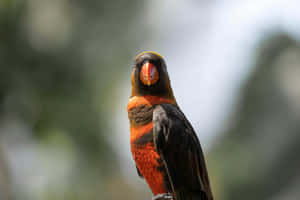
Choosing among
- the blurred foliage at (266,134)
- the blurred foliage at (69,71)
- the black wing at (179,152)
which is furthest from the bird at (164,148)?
the blurred foliage at (266,134)

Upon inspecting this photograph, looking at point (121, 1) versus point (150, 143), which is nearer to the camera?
point (150, 143)

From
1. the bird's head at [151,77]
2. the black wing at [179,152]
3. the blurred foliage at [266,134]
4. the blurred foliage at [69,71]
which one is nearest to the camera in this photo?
the black wing at [179,152]

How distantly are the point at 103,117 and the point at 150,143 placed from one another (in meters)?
12.0

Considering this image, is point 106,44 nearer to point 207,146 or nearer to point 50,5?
point 50,5

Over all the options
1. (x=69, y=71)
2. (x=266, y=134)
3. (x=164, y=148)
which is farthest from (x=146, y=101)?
(x=266, y=134)

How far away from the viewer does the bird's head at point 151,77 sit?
421 cm

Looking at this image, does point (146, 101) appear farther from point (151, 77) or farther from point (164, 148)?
point (164, 148)

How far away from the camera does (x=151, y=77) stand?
4211 millimetres

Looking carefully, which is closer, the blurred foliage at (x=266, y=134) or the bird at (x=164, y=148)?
the bird at (x=164, y=148)

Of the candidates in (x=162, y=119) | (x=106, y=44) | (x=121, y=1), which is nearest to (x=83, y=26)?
(x=106, y=44)

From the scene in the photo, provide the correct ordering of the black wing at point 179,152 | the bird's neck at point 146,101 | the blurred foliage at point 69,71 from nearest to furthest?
the black wing at point 179,152, the bird's neck at point 146,101, the blurred foliage at point 69,71

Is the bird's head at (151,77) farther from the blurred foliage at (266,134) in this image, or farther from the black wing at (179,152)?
the blurred foliage at (266,134)

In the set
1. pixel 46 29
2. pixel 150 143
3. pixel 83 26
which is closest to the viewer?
pixel 150 143

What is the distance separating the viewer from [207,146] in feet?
75.4
